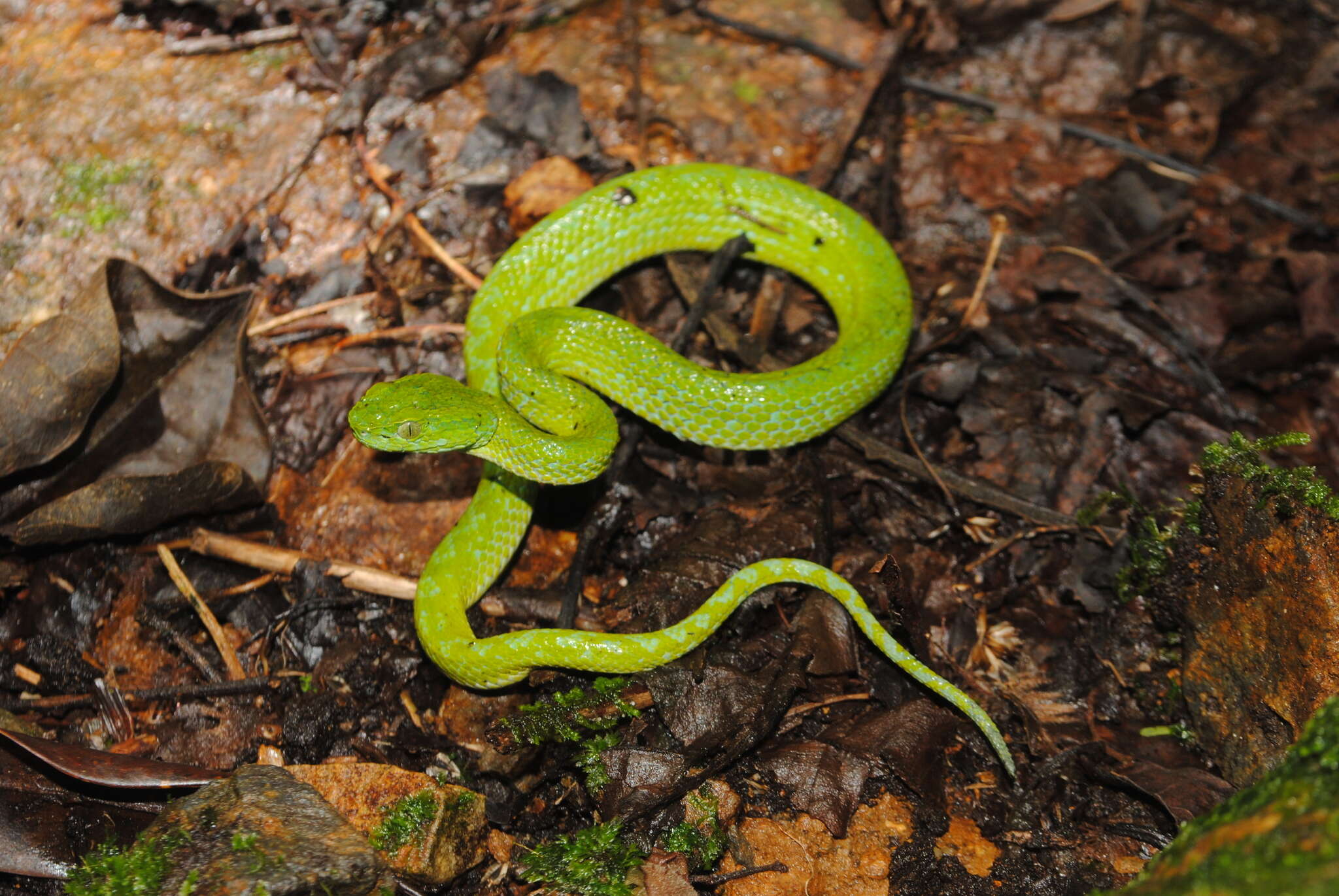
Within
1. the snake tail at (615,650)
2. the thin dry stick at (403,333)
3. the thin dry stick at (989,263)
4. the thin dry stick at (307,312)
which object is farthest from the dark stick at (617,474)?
the thin dry stick at (307,312)

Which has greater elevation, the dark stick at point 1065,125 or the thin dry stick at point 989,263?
the dark stick at point 1065,125

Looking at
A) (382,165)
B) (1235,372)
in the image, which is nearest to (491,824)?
(382,165)

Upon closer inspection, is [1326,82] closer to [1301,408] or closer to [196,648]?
[1301,408]

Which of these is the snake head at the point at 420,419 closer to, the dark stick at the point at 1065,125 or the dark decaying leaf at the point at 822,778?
the dark decaying leaf at the point at 822,778

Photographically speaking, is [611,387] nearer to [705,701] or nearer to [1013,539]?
[705,701]

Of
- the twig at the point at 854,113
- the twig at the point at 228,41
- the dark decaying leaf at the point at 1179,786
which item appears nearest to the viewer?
the dark decaying leaf at the point at 1179,786

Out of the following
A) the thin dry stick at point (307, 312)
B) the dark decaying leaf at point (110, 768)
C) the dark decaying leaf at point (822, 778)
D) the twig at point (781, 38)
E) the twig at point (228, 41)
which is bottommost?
the dark decaying leaf at point (822, 778)

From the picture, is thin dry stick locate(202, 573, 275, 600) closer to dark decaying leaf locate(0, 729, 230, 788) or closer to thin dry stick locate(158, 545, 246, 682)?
thin dry stick locate(158, 545, 246, 682)

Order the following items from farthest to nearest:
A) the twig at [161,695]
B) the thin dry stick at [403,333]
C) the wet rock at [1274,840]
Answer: the thin dry stick at [403,333] → the twig at [161,695] → the wet rock at [1274,840]
